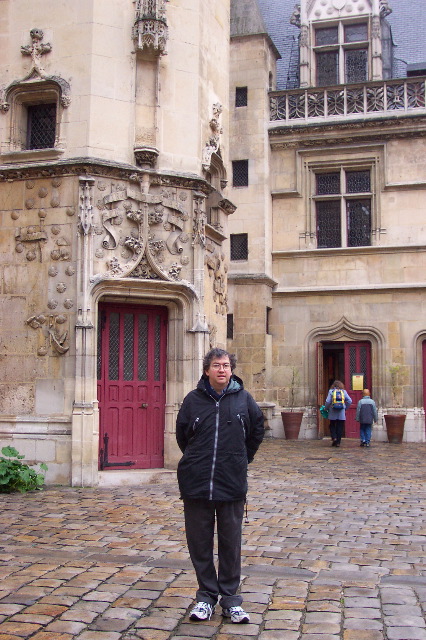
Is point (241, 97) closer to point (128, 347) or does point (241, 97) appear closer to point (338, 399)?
point (338, 399)

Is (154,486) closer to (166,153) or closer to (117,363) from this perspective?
(117,363)

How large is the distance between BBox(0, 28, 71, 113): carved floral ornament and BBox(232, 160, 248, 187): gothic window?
8.68 m

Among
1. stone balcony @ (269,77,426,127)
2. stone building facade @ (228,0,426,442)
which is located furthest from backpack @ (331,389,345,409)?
stone balcony @ (269,77,426,127)

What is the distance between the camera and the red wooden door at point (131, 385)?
10461mm

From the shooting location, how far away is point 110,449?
1041 cm

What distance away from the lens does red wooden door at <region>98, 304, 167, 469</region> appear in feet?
34.3

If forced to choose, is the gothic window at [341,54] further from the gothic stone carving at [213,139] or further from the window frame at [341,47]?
→ the gothic stone carving at [213,139]

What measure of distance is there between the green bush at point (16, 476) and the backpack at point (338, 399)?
7487 mm

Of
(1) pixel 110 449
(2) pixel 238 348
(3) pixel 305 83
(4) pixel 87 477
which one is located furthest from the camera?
(3) pixel 305 83

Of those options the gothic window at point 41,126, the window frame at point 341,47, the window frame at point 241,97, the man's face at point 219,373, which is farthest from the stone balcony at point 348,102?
the man's face at point 219,373

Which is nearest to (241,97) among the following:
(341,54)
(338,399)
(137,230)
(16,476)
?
(341,54)

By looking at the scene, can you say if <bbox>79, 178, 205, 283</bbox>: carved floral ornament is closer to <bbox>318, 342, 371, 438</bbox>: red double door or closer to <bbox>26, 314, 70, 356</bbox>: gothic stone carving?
<bbox>26, 314, 70, 356</bbox>: gothic stone carving

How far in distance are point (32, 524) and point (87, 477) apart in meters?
2.51

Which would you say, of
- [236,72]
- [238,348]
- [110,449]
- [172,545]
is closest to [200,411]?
[172,545]
